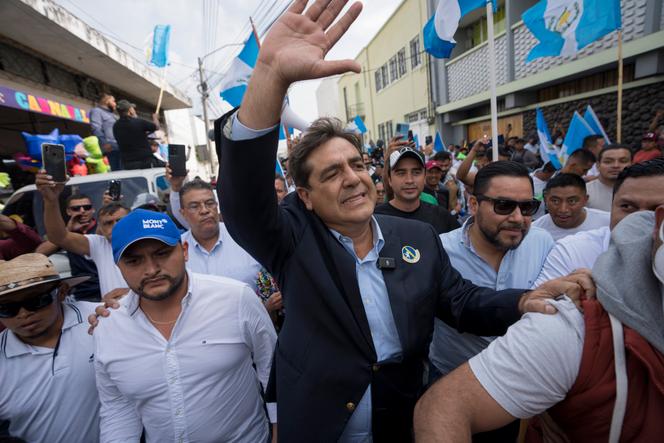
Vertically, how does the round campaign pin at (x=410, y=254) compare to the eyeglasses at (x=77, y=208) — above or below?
below

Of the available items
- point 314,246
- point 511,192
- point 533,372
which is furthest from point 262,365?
point 511,192

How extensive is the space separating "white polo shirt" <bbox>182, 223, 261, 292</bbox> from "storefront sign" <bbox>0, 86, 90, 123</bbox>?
6935mm

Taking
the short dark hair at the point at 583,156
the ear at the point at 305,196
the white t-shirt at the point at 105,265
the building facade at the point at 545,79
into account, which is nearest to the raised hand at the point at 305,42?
the ear at the point at 305,196

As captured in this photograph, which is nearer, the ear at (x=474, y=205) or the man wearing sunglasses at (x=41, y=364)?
the man wearing sunglasses at (x=41, y=364)

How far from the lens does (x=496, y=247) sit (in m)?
2.05

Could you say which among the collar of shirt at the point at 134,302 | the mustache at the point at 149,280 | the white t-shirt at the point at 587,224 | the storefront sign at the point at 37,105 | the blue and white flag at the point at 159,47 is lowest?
the white t-shirt at the point at 587,224

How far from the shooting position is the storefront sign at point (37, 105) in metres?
6.95

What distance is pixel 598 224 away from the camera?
2816mm

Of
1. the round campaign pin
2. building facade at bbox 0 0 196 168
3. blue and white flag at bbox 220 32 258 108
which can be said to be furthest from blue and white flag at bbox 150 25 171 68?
the round campaign pin

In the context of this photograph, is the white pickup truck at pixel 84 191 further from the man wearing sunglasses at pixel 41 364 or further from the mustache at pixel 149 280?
the mustache at pixel 149 280

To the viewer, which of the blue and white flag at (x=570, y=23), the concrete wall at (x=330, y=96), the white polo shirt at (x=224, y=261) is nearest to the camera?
the white polo shirt at (x=224, y=261)

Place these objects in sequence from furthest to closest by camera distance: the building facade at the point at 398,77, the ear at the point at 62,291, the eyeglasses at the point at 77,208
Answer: the building facade at the point at 398,77 < the eyeglasses at the point at 77,208 < the ear at the point at 62,291

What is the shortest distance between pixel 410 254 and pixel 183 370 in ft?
3.98

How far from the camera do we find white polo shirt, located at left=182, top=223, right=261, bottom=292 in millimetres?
2807
